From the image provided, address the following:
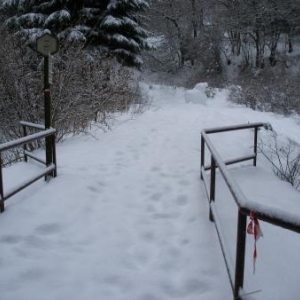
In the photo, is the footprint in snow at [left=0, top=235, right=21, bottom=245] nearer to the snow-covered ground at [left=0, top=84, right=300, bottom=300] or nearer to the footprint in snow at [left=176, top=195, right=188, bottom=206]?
the snow-covered ground at [left=0, top=84, right=300, bottom=300]

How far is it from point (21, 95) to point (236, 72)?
29379 mm

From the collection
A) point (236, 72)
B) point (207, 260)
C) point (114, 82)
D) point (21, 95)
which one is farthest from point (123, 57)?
A: point (236, 72)

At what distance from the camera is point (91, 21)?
60.3 feet

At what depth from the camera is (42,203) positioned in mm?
5250

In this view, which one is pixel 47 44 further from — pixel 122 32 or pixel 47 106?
pixel 122 32

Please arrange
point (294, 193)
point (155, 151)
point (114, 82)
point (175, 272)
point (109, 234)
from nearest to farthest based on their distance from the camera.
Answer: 1. point (175, 272)
2. point (109, 234)
3. point (294, 193)
4. point (155, 151)
5. point (114, 82)

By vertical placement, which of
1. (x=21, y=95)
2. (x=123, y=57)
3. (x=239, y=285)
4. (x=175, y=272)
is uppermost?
(x=123, y=57)

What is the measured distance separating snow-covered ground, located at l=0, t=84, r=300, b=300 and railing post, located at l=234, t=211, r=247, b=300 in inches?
11.8

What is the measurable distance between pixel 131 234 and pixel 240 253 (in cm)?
192

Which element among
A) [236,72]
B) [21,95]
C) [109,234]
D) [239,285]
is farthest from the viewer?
[236,72]

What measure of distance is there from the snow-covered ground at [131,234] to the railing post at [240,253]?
300 millimetres

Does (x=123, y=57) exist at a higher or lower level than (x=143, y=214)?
higher

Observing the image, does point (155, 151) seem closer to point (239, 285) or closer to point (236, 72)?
point (239, 285)

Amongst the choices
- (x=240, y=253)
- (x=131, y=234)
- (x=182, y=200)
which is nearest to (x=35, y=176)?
(x=131, y=234)
